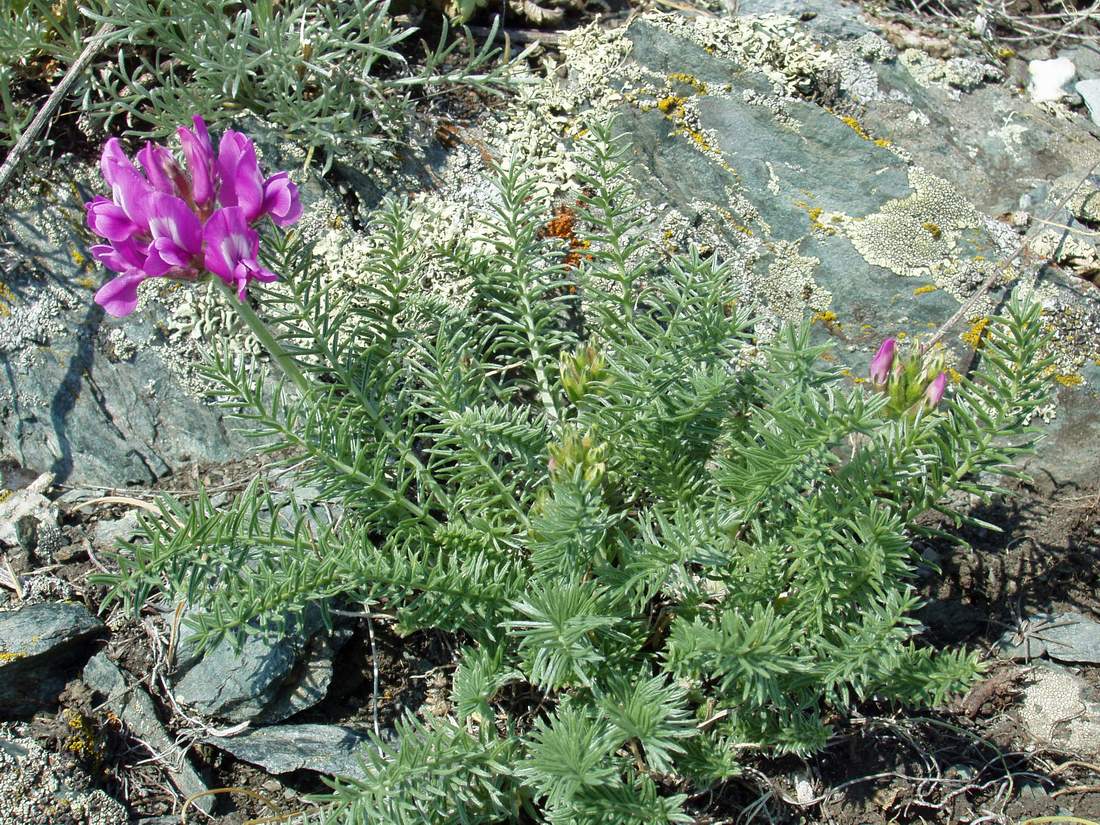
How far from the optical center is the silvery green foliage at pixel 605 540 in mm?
2111

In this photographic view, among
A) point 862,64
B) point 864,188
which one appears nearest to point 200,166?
point 864,188

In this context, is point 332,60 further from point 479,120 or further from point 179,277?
point 179,277

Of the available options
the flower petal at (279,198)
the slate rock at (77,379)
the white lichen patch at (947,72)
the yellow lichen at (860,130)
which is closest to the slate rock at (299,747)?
the slate rock at (77,379)

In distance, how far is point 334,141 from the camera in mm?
3311

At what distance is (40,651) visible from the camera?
264cm

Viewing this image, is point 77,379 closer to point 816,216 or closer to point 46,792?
point 46,792

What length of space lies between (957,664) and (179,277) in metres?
2.12

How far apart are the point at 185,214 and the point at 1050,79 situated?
365 cm

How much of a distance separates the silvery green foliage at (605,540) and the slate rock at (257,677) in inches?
7.0

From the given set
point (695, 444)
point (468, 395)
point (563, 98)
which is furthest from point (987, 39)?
point (468, 395)

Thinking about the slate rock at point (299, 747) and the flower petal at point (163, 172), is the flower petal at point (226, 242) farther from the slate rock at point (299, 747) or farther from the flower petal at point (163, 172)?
the slate rock at point (299, 747)

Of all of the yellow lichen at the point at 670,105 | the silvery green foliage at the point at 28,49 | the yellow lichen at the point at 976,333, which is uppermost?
the silvery green foliage at the point at 28,49

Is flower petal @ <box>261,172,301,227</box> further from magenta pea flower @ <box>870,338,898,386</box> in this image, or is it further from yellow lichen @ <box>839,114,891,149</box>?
yellow lichen @ <box>839,114,891,149</box>

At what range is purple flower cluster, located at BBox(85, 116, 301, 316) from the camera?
2.23 metres
